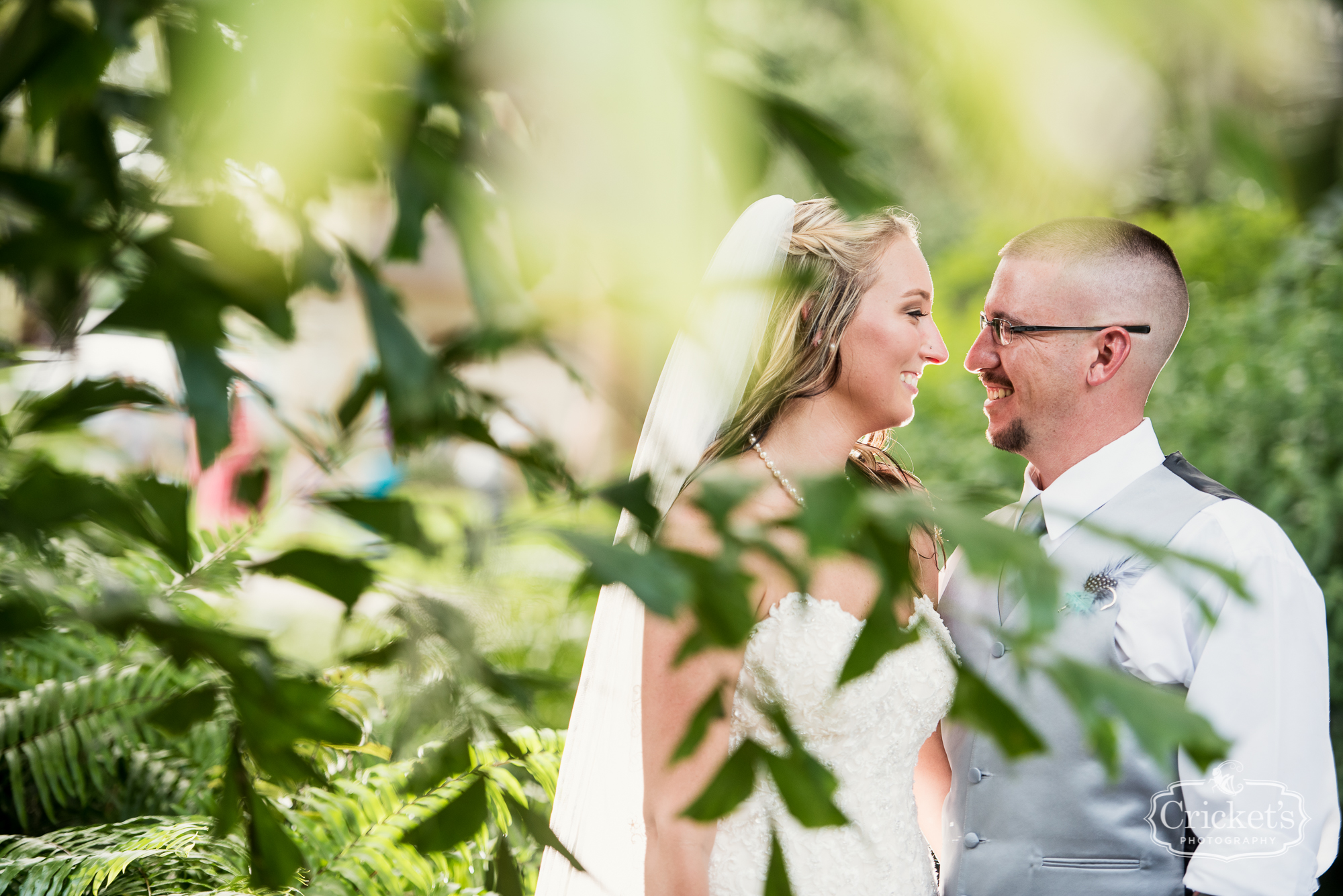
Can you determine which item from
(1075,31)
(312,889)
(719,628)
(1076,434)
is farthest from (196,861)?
(1075,31)

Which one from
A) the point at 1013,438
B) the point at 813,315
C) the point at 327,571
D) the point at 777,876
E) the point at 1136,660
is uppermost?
the point at 327,571

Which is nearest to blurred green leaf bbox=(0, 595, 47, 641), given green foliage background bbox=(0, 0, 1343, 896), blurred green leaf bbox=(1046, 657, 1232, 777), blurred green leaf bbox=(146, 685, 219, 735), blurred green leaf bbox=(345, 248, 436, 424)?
green foliage background bbox=(0, 0, 1343, 896)

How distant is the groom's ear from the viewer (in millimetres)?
2346

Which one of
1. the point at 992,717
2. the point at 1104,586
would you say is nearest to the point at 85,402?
the point at 992,717

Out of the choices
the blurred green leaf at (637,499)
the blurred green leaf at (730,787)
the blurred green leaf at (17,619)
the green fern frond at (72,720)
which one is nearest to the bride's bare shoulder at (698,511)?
the blurred green leaf at (637,499)

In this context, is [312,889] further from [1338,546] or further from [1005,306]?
[1338,546]

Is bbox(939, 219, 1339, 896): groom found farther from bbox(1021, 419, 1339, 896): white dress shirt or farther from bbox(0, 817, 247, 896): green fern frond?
bbox(0, 817, 247, 896): green fern frond

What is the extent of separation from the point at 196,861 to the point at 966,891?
5.35ft

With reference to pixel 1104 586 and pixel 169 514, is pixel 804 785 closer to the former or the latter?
pixel 169 514

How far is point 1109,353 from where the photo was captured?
2.35 metres

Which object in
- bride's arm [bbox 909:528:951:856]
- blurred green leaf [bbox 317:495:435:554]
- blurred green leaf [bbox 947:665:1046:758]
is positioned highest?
blurred green leaf [bbox 317:495:435:554]

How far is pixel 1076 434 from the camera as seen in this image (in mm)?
2385

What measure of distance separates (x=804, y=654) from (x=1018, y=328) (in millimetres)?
1009

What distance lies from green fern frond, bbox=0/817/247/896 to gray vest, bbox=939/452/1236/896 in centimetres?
146
